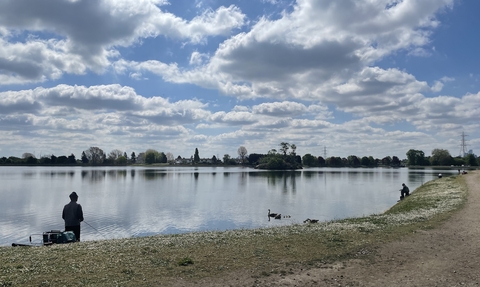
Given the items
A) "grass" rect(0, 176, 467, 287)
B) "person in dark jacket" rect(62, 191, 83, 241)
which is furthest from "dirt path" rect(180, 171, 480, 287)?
"person in dark jacket" rect(62, 191, 83, 241)

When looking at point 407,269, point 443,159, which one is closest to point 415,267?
point 407,269

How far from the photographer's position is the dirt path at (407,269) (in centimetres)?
902

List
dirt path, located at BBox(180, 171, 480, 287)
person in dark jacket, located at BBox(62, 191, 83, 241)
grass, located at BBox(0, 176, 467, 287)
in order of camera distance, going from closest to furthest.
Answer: dirt path, located at BBox(180, 171, 480, 287) → grass, located at BBox(0, 176, 467, 287) → person in dark jacket, located at BBox(62, 191, 83, 241)

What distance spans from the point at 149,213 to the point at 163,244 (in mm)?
20367

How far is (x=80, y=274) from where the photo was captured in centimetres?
942

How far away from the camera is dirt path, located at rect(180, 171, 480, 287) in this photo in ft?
29.6

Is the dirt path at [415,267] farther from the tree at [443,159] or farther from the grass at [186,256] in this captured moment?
the tree at [443,159]

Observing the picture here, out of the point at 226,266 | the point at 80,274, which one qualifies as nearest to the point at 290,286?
the point at 226,266

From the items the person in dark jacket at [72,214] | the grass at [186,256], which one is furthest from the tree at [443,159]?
the person in dark jacket at [72,214]

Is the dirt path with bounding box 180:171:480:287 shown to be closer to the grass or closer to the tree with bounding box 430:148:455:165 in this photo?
the grass

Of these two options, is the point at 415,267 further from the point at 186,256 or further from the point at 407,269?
the point at 186,256

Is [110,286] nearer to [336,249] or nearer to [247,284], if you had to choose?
[247,284]

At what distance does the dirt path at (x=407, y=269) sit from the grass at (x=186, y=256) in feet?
1.90

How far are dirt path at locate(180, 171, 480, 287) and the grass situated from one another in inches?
22.8
